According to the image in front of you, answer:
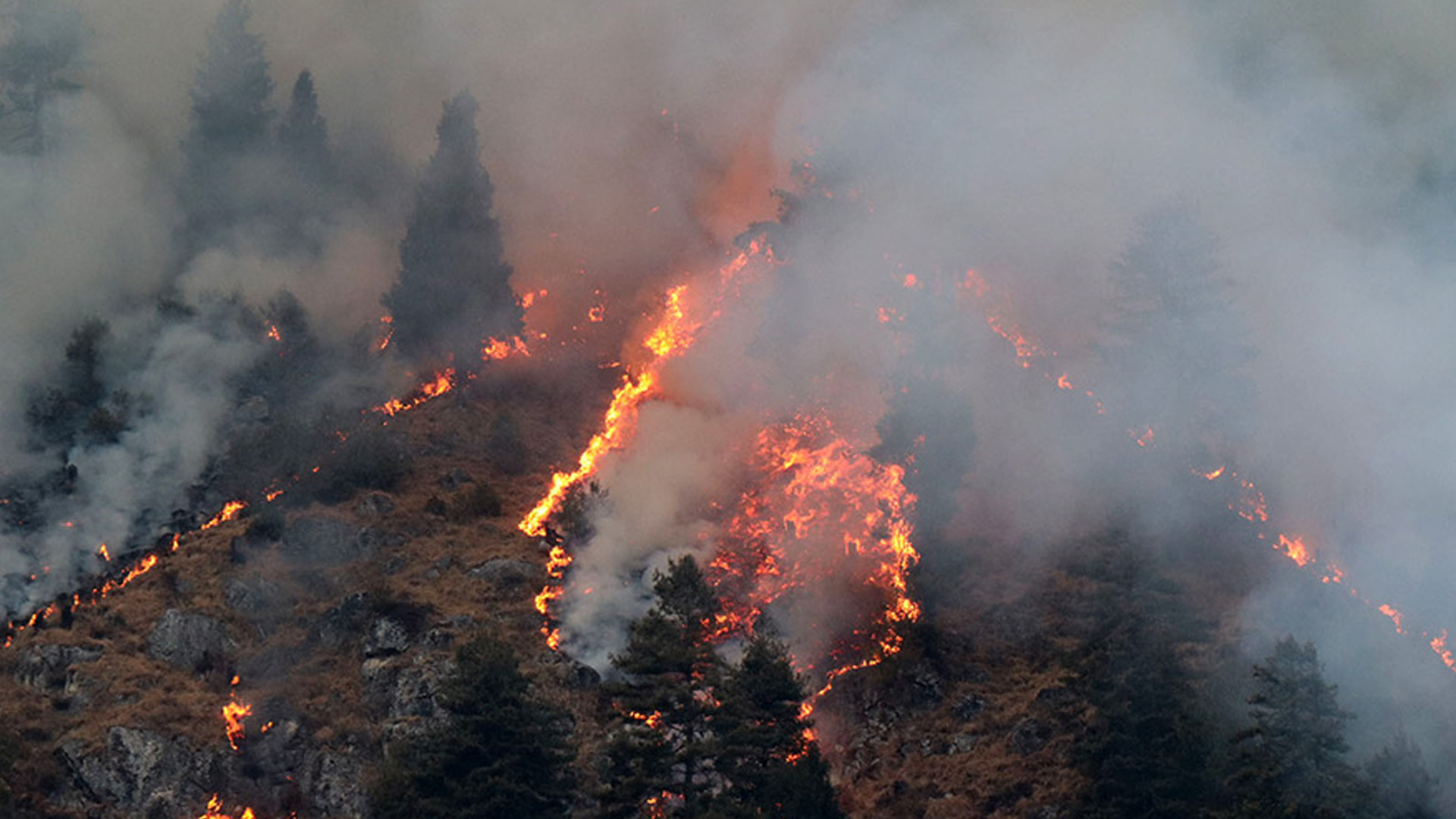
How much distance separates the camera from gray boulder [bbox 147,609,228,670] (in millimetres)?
72062

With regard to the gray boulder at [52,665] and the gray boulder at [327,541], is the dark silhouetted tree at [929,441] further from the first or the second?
the gray boulder at [52,665]

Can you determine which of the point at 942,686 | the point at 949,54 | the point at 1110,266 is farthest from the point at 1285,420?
the point at 949,54

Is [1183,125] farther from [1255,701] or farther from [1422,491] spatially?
[1255,701]

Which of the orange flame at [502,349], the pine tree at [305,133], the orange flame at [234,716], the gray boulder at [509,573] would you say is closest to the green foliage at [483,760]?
the orange flame at [234,716]

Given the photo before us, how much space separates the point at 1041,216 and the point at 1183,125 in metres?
11.2

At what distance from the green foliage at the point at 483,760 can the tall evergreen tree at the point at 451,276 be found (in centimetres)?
3363

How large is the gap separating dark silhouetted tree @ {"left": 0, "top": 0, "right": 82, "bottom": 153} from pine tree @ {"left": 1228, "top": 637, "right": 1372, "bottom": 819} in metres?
80.5

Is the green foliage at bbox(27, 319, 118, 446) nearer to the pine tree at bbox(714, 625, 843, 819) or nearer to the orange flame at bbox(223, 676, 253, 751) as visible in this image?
the orange flame at bbox(223, 676, 253, 751)

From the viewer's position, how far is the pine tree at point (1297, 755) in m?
55.8

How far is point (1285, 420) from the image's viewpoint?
274ft

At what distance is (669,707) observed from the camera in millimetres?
64688

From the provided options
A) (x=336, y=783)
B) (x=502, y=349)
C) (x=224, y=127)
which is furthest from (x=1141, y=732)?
(x=224, y=127)

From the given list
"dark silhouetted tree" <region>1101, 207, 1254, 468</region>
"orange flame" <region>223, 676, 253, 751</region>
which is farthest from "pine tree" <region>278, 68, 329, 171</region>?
"dark silhouetted tree" <region>1101, 207, 1254, 468</region>

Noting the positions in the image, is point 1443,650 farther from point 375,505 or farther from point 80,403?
point 80,403
